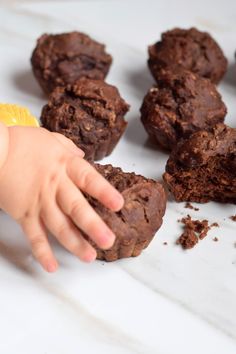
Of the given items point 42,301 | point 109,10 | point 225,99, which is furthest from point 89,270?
point 109,10

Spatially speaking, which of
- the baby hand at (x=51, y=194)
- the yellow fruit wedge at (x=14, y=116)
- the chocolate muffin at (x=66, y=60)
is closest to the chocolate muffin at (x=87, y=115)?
the yellow fruit wedge at (x=14, y=116)

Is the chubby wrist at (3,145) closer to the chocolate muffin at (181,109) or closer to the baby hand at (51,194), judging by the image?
the baby hand at (51,194)

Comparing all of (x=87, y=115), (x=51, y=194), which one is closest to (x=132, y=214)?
(x=51, y=194)

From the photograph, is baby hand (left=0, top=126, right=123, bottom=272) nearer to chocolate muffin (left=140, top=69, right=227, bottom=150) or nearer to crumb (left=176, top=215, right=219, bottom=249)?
crumb (left=176, top=215, right=219, bottom=249)

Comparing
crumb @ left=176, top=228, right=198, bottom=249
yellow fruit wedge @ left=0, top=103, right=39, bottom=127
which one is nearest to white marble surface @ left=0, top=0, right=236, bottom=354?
crumb @ left=176, top=228, right=198, bottom=249

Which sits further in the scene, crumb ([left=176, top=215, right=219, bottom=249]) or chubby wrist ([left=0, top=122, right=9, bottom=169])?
crumb ([left=176, top=215, right=219, bottom=249])

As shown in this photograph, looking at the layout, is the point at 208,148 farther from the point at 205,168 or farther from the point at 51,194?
the point at 51,194
